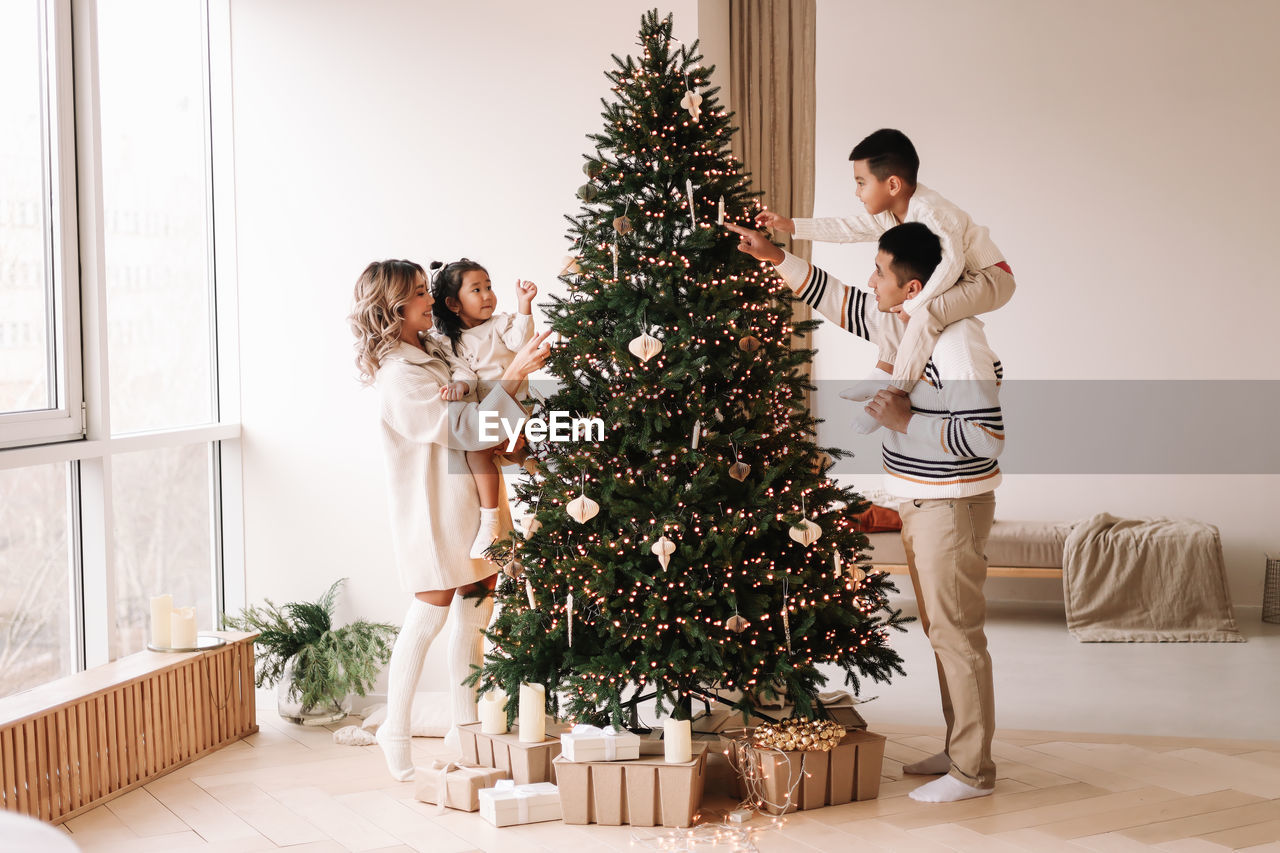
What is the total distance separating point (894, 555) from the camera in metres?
5.50

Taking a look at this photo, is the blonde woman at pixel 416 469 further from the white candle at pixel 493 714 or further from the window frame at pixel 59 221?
the window frame at pixel 59 221

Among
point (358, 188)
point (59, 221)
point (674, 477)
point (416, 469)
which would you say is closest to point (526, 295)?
point (416, 469)

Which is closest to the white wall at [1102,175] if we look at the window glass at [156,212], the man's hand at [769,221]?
the man's hand at [769,221]

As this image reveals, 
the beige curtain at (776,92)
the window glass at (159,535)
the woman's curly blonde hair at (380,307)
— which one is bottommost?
the window glass at (159,535)

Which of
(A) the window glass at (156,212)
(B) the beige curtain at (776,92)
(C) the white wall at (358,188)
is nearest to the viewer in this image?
(A) the window glass at (156,212)

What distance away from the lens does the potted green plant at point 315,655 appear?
142 inches

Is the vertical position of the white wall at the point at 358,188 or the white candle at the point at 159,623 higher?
the white wall at the point at 358,188

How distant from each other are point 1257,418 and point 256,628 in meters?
5.17

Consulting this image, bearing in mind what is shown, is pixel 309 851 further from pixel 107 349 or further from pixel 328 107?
pixel 328 107

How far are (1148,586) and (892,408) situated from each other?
Answer: 3063 millimetres

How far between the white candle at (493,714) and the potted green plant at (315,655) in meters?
0.82

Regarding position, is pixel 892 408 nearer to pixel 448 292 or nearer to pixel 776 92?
pixel 448 292

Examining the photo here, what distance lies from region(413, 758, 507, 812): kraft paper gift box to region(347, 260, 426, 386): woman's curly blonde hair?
3.65 ft

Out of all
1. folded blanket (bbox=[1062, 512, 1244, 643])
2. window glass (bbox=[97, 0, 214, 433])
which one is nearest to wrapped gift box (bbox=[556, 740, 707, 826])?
window glass (bbox=[97, 0, 214, 433])
